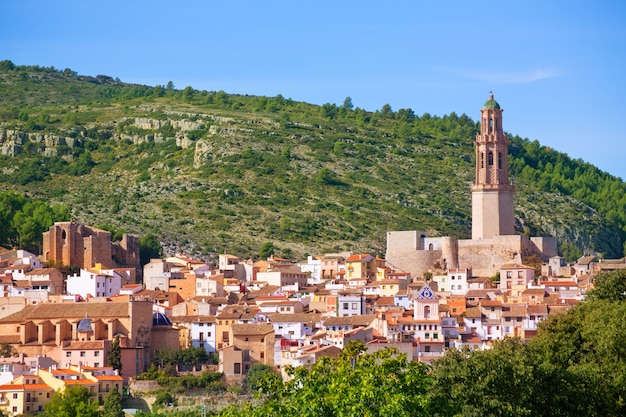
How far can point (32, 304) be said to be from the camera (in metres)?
79.4

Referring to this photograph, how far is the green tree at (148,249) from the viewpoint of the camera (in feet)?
324

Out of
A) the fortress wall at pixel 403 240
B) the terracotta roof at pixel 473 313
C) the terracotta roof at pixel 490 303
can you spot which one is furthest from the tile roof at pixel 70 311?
the fortress wall at pixel 403 240

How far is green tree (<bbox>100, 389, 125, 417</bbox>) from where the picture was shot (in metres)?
63.3

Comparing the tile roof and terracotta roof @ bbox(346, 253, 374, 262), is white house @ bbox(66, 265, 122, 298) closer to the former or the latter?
the tile roof

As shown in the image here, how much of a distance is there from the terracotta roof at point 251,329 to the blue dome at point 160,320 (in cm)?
348

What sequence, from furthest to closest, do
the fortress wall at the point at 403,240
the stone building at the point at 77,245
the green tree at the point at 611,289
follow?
the fortress wall at the point at 403,240, the stone building at the point at 77,245, the green tree at the point at 611,289

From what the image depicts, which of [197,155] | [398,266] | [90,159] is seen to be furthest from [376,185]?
[398,266]

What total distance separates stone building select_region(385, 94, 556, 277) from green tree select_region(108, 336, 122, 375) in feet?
83.9

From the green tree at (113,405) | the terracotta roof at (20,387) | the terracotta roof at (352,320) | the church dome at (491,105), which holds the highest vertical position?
the church dome at (491,105)

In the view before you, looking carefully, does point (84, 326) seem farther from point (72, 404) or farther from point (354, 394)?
point (354, 394)

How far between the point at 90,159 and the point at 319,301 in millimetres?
67030

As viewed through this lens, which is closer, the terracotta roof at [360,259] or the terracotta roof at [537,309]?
the terracotta roof at [537,309]

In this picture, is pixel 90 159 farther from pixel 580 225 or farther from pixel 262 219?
pixel 580 225

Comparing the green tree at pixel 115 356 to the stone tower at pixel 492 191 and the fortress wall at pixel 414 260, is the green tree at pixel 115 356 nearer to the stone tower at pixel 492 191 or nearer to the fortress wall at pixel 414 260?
the fortress wall at pixel 414 260
